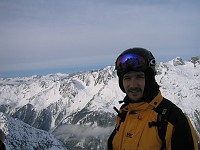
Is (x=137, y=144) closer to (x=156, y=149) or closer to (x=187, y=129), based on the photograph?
(x=156, y=149)

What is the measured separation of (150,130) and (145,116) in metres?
0.37

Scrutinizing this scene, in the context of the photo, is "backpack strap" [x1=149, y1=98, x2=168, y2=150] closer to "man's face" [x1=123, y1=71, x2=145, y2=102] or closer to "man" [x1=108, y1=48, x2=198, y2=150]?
"man" [x1=108, y1=48, x2=198, y2=150]

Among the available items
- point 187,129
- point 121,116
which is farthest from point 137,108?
point 187,129

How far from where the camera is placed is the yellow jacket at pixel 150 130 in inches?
250

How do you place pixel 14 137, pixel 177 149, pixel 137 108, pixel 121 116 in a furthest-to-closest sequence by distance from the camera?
pixel 14 137 < pixel 121 116 < pixel 137 108 < pixel 177 149

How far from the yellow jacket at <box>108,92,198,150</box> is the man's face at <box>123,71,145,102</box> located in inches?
7.2

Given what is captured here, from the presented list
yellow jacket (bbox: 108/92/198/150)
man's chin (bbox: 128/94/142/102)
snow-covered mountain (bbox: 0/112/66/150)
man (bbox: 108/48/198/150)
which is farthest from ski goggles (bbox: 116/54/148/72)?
snow-covered mountain (bbox: 0/112/66/150)

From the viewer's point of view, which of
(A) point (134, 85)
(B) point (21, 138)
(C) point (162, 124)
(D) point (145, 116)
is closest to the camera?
(C) point (162, 124)

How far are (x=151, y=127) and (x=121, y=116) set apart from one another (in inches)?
43.0

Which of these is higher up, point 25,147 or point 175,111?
point 175,111

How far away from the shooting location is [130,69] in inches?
290

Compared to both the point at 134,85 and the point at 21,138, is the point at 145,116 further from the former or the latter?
the point at 21,138

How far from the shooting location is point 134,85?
288 inches

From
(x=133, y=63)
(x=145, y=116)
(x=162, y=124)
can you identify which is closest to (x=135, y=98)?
(x=145, y=116)
